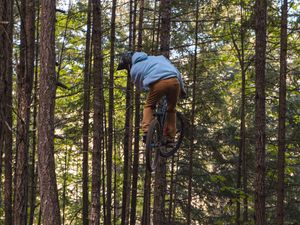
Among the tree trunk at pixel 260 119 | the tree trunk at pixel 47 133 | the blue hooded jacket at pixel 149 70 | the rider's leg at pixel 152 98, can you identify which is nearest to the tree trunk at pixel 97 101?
the tree trunk at pixel 47 133

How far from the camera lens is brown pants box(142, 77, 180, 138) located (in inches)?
237

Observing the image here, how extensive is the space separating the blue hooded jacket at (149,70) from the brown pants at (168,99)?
9 centimetres

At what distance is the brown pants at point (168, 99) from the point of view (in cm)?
602

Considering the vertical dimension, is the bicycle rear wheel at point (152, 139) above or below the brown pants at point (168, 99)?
below

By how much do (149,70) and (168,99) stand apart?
597 mm

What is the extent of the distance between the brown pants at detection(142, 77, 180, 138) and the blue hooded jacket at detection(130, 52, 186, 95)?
88 millimetres

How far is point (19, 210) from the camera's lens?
7.53 meters

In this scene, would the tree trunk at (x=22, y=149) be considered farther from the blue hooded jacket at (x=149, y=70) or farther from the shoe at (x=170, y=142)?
the shoe at (x=170, y=142)

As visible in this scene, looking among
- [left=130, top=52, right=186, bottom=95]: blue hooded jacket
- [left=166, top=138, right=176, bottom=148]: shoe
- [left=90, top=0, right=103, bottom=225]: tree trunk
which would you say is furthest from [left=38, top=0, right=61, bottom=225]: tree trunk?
[left=166, top=138, right=176, bottom=148]: shoe

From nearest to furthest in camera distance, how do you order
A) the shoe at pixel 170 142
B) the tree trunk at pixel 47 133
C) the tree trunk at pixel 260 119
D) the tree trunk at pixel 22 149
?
the shoe at pixel 170 142 → the tree trunk at pixel 47 133 → the tree trunk at pixel 22 149 → the tree trunk at pixel 260 119

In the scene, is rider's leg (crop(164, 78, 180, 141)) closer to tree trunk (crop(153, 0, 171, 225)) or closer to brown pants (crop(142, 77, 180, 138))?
brown pants (crop(142, 77, 180, 138))

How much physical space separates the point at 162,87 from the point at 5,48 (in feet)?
7.65

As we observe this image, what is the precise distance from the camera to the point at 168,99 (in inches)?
250

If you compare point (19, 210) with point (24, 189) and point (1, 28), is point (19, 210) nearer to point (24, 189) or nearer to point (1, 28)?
point (24, 189)
